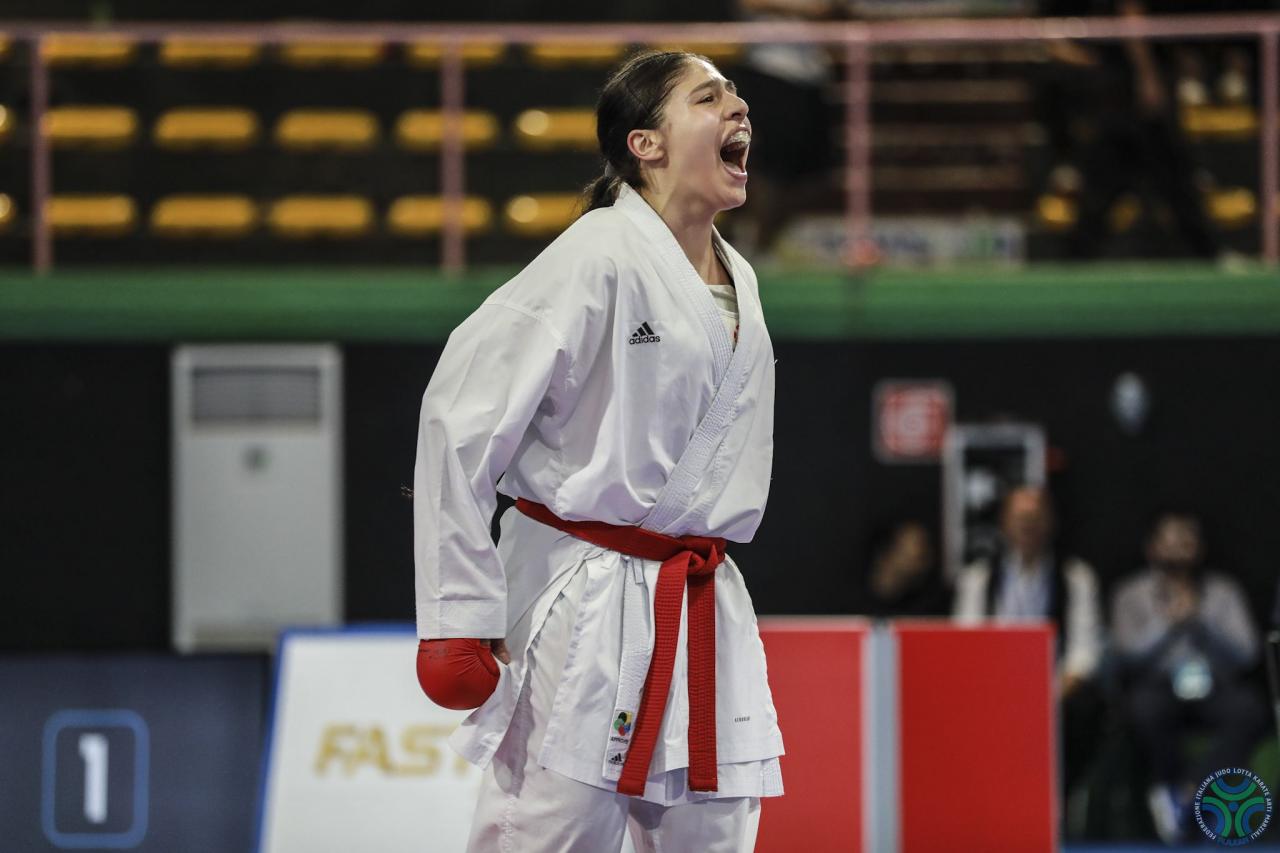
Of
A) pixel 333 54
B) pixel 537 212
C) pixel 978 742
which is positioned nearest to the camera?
pixel 978 742

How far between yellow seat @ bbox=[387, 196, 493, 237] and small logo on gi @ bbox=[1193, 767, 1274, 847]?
5.84 m

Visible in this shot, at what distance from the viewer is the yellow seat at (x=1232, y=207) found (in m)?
9.06

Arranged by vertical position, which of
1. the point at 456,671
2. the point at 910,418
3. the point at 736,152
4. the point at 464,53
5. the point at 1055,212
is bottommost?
the point at 456,671

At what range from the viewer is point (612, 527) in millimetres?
2918

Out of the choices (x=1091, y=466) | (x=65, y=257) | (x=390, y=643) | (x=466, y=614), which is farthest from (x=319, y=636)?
(x=1091, y=466)

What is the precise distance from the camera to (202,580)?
873 centimetres

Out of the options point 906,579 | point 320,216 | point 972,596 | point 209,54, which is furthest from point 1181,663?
point 209,54

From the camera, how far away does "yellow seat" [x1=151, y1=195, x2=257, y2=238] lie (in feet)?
29.8

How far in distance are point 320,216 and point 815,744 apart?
5144mm

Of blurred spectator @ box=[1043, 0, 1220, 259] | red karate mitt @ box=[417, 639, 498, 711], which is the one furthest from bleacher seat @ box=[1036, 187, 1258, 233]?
red karate mitt @ box=[417, 639, 498, 711]

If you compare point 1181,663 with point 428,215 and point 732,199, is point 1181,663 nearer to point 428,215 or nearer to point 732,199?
point 428,215

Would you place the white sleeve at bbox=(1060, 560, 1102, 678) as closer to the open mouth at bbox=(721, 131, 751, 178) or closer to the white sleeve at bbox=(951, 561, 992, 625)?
the white sleeve at bbox=(951, 561, 992, 625)

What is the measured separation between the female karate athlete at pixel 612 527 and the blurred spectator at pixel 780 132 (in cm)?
578

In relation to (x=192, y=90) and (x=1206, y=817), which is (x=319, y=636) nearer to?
(x=1206, y=817)
